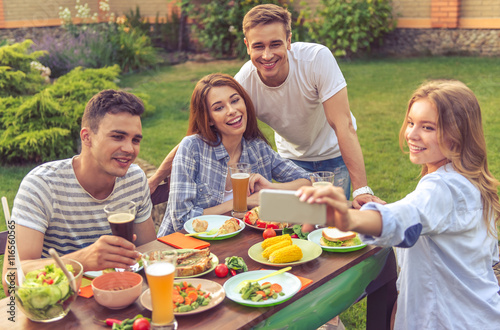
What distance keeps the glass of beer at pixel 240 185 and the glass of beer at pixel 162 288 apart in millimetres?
1106

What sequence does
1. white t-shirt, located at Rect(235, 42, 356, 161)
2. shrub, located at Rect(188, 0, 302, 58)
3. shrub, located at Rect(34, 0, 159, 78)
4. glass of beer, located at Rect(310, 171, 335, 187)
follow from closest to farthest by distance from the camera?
1. glass of beer, located at Rect(310, 171, 335, 187)
2. white t-shirt, located at Rect(235, 42, 356, 161)
3. shrub, located at Rect(34, 0, 159, 78)
4. shrub, located at Rect(188, 0, 302, 58)


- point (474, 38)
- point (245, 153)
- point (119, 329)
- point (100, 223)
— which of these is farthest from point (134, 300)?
point (474, 38)

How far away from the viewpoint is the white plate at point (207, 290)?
1979 mm

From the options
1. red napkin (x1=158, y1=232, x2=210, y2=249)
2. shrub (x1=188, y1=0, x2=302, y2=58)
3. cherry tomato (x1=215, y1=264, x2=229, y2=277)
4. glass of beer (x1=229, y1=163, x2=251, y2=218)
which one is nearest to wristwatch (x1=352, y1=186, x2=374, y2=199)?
glass of beer (x1=229, y1=163, x2=251, y2=218)

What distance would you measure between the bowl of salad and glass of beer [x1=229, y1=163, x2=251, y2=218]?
3.76 feet

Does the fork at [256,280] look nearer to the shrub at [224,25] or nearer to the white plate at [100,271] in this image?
the white plate at [100,271]

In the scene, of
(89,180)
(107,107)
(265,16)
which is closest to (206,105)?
(265,16)

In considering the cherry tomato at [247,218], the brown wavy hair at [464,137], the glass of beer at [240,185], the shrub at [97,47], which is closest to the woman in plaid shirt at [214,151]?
the glass of beer at [240,185]

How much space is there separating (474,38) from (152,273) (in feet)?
36.8

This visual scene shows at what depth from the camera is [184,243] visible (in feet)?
8.56

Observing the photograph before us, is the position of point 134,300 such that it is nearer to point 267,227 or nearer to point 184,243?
point 184,243

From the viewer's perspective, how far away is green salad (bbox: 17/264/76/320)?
74.2 inches

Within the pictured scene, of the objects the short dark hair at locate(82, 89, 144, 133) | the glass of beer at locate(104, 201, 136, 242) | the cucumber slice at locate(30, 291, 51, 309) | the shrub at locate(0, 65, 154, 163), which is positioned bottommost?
the shrub at locate(0, 65, 154, 163)

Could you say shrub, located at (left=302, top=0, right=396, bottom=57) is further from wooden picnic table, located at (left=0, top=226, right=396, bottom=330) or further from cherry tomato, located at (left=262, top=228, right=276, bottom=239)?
cherry tomato, located at (left=262, top=228, right=276, bottom=239)
